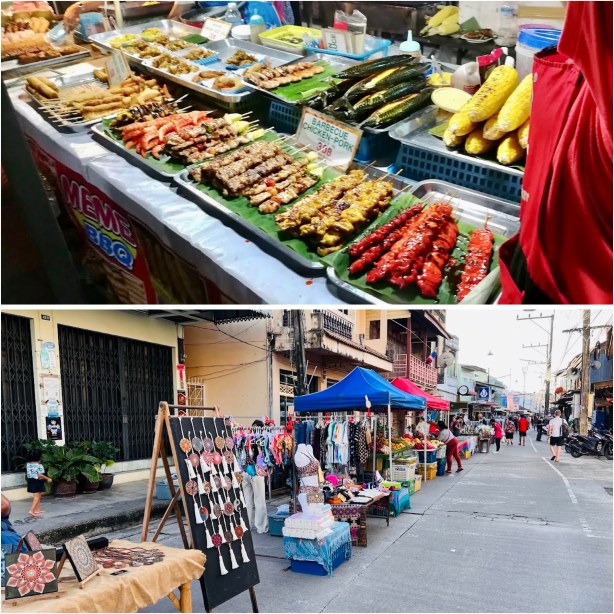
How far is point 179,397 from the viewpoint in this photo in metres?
11.3

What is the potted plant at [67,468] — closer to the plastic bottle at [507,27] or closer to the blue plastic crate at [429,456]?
the blue plastic crate at [429,456]

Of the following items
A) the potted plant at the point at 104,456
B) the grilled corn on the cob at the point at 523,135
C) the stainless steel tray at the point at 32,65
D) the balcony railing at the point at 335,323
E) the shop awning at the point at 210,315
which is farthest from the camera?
the balcony railing at the point at 335,323

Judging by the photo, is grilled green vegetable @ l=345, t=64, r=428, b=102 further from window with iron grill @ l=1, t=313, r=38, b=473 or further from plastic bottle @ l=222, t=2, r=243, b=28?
window with iron grill @ l=1, t=313, r=38, b=473

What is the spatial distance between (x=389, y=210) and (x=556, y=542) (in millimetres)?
4520

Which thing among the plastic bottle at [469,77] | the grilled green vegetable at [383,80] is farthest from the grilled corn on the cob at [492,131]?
the grilled green vegetable at [383,80]

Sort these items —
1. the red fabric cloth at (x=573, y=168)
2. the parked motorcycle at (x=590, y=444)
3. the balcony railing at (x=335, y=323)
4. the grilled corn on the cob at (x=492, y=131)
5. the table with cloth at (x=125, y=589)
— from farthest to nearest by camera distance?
the parked motorcycle at (x=590, y=444)
the balcony railing at (x=335, y=323)
the grilled corn on the cob at (x=492, y=131)
the table with cloth at (x=125, y=589)
the red fabric cloth at (x=573, y=168)

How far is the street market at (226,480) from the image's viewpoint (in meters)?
3.49

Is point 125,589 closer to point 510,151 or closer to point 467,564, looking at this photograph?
point 510,151

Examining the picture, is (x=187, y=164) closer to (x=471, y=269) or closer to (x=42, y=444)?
(x=471, y=269)

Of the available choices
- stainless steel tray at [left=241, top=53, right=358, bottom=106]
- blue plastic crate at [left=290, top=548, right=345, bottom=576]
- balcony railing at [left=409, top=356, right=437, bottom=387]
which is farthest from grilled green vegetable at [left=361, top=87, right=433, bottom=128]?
balcony railing at [left=409, top=356, right=437, bottom=387]

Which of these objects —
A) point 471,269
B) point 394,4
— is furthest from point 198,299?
point 394,4

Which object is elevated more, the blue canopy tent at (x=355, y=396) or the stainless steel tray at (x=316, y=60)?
the stainless steel tray at (x=316, y=60)

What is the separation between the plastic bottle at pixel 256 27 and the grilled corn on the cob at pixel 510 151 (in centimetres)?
296

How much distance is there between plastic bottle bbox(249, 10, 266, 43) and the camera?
5.24m
